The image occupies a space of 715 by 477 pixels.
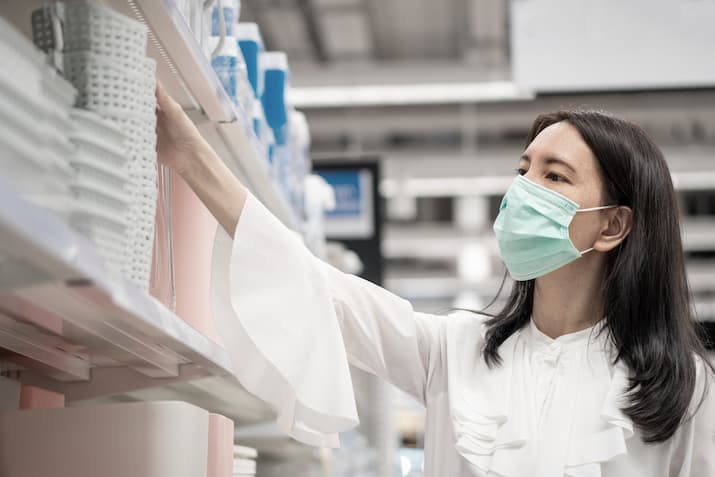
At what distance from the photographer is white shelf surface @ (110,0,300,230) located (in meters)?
1.49

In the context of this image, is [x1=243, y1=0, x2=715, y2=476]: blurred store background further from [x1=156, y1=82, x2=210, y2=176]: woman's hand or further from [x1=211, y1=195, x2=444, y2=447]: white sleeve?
[x1=156, y1=82, x2=210, y2=176]: woman's hand

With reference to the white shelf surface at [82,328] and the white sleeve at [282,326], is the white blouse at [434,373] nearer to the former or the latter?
the white sleeve at [282,326]

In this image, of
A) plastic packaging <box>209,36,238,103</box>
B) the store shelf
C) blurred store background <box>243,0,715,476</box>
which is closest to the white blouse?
plastic packaging <box>209,36,238,103</box>

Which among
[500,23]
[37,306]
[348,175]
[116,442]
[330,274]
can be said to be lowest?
[116,442]

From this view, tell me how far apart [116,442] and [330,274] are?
552 mm

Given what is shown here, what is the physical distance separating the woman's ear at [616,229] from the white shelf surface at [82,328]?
883mm

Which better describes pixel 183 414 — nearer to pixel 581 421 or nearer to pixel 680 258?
pixel 581 421

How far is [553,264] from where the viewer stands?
2.17m

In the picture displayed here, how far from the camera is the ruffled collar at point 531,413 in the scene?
1949 mm

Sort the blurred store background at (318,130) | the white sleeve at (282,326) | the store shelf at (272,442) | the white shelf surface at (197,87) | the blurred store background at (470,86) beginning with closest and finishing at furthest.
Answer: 1. the blurred store background at (318,130)
2. the white shelf surface at (197,87)
3. the white sleeve at (282,326)
4. the store shelf at (272,442)
5. the blurred store background at (470,86)

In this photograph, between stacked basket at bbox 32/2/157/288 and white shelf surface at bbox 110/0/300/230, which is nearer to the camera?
stacked basket at bbox 32/2/157/288

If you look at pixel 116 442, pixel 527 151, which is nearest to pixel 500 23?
pixel 527 151

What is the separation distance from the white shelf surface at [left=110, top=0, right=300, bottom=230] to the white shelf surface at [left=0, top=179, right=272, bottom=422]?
0.45 meters

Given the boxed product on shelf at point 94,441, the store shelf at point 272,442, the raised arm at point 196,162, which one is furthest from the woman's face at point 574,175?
the store shelf at point 272,442
